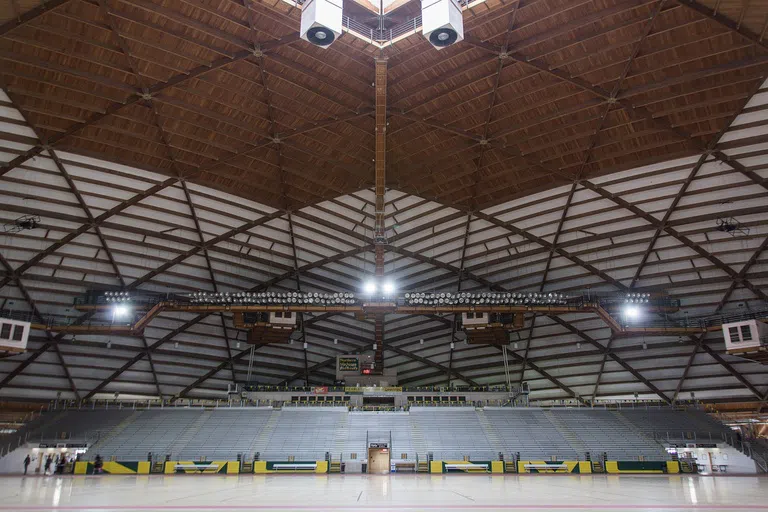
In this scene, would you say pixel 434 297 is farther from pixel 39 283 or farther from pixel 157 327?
pixel 39 283

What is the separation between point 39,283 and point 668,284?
49.2 m

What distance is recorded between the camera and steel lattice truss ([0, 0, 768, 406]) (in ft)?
81.3

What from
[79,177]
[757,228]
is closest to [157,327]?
[79,177]

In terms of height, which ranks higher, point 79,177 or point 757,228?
point 79,177

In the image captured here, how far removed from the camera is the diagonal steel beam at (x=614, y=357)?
4584 cm

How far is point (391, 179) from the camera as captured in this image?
119 ft

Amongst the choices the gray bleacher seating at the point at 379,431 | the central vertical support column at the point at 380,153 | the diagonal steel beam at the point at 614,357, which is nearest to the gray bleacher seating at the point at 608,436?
the diagonal steel beam at the point at 614,357

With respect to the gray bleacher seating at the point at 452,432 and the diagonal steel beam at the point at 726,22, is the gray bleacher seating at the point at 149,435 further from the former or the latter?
the diagonal steel beam at the point at 726,22

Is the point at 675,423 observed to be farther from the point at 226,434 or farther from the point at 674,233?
the point at 226,434

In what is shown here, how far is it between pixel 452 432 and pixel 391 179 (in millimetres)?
20064

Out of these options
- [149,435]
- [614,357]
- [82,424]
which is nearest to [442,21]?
[149,435]

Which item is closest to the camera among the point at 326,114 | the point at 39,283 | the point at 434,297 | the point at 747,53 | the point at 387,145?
the point at 747,53

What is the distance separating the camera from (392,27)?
83.6 feet

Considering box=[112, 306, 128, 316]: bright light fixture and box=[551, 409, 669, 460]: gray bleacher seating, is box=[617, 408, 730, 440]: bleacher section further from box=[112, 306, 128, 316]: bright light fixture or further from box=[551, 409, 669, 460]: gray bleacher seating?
box=[112, 306, 128, 316]: bright light fixture
